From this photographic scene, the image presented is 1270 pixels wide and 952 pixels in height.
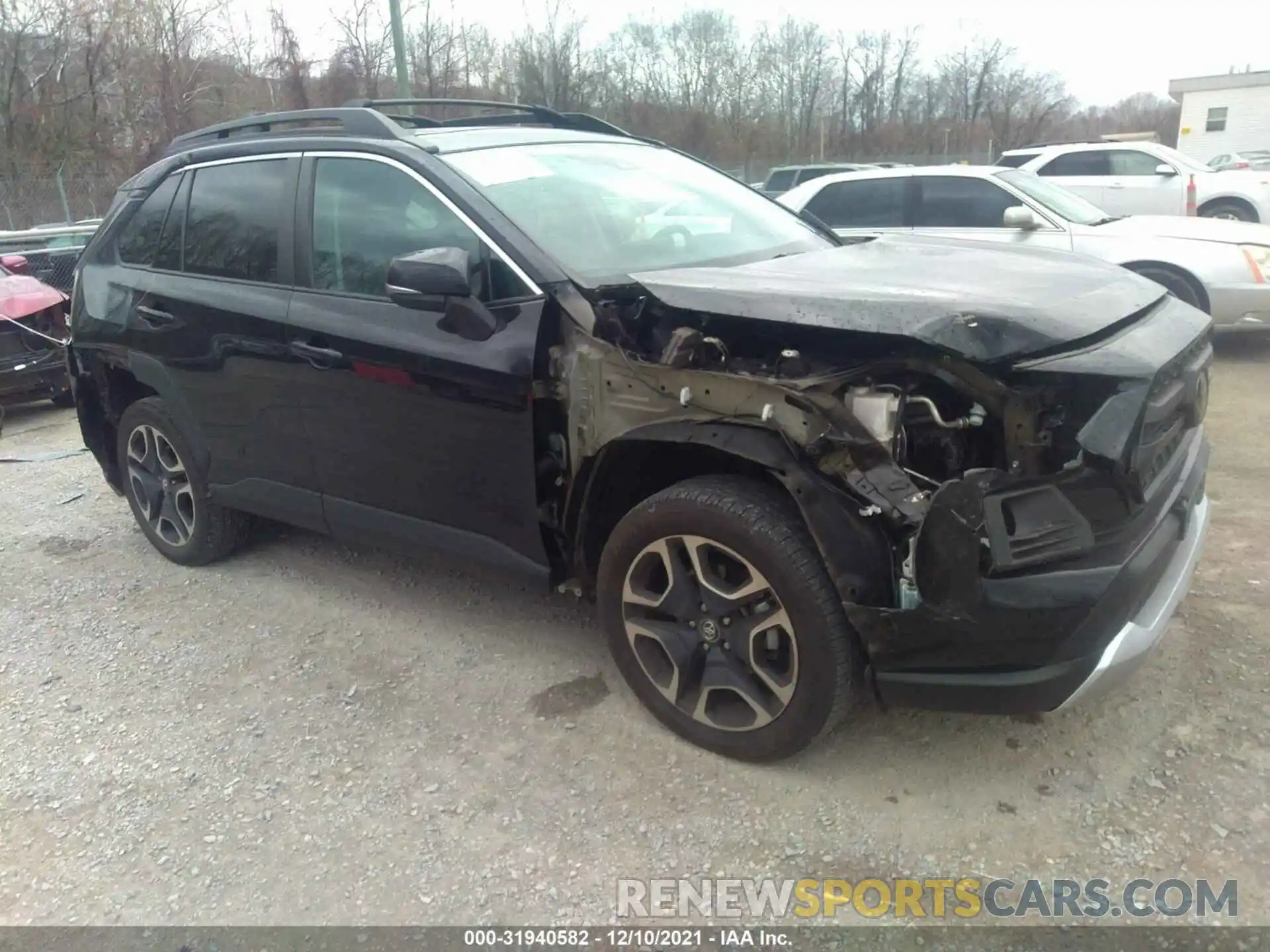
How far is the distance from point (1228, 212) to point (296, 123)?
12.6m

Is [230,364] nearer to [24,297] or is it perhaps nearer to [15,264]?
[24,297]

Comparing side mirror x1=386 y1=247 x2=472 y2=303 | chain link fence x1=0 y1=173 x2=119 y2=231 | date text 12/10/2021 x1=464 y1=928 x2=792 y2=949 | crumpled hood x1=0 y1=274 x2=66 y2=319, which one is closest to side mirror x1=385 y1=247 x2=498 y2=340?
side mirror x1=386 y1=247 x2=472 y2=303

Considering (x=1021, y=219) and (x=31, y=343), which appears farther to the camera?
(x=31, y=343)

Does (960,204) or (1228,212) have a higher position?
(960,204)

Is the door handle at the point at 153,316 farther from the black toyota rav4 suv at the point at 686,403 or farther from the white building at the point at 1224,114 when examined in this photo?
the white building at the point at 1224,114

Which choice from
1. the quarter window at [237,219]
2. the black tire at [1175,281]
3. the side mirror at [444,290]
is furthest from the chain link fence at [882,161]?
the side mirror at [444,290]

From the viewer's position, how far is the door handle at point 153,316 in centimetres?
420

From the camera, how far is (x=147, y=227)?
14.5 feet

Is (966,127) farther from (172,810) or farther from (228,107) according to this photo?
(172,810)

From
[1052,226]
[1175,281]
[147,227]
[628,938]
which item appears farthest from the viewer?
[1052,226]

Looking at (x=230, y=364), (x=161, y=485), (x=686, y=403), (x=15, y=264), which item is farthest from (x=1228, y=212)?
(x=15, y=264)

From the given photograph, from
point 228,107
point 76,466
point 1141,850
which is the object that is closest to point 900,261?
point 1141,850

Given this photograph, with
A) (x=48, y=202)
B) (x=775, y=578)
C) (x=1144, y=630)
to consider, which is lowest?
(x=1144, y=630)

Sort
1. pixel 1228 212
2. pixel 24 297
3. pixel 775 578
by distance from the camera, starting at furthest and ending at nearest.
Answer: pixel 1228 212, pixel 24 297, pixel 775 578
